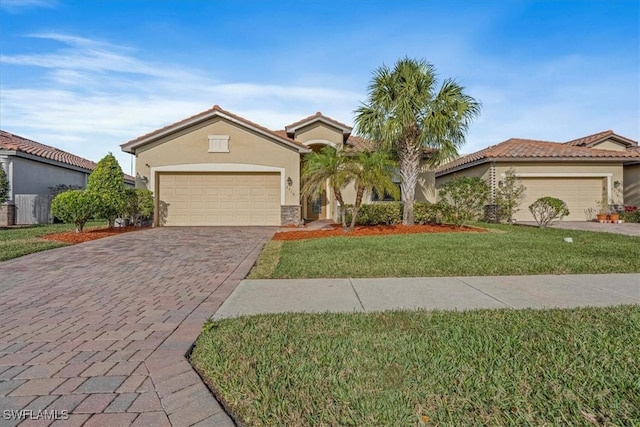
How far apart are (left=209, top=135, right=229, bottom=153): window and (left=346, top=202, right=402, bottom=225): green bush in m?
6.34

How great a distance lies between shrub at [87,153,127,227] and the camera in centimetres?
1310

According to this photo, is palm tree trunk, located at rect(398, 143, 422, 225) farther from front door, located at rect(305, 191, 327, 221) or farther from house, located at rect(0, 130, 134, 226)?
house, located at rect(0, 130, 134, 226)

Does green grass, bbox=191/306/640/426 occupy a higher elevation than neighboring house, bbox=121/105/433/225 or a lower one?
lower

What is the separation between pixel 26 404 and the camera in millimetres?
2346

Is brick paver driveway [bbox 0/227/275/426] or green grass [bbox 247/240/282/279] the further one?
green grass [bbox 247/240/282/279]

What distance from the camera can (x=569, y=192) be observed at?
19109 millimetres

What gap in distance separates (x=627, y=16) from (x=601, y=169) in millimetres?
10148

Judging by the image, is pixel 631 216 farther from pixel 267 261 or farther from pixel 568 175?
pixel 267 261

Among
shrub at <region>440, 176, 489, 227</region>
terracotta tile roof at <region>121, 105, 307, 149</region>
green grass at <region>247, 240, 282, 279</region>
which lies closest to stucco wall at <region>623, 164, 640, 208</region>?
shrub at <region>440, 176, 489, 227</region>

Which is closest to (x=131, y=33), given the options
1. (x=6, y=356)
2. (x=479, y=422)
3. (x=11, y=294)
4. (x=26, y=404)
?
(x=11, y=294)

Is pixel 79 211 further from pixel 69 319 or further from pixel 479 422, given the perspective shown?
pixel 479 422

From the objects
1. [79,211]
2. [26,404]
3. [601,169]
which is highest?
[601,169]

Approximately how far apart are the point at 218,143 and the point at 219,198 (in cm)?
251

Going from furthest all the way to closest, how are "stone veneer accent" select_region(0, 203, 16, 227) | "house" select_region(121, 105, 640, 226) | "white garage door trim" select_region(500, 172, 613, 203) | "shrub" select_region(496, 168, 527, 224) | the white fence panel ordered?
1. "white garage door trim" select_region(500, 172, 613, 203)
2. "shrub" select_region(496, 168, 527, 224)
3. the white fence panel
4. "stone veneer accent" select_region(0, 203, 16, 227)
5. "house" select_region(121, 105, 640, 226)
